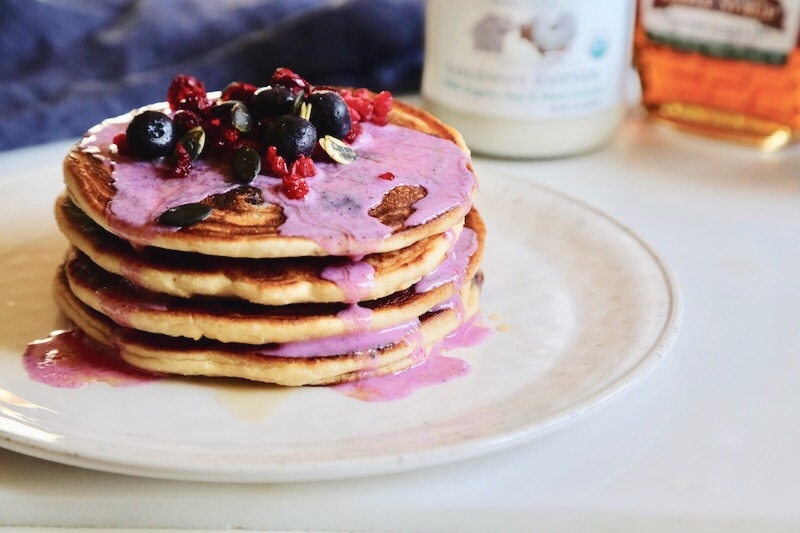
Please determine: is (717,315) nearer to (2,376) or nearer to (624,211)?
(624,211)

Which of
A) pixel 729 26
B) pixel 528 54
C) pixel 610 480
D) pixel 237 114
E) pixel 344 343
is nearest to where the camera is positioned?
pixel 610 480

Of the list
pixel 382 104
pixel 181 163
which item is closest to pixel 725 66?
pixel 382 104

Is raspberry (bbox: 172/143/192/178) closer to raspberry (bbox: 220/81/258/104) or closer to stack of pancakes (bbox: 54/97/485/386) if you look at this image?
stack of pancakes (bbox: 54/97/485/386)

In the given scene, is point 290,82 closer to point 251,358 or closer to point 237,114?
point 237,114

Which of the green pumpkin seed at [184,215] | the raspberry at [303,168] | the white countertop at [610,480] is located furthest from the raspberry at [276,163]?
the white countertop at [610,480]

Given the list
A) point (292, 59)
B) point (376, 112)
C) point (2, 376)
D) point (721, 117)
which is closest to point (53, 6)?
point (292, 59)

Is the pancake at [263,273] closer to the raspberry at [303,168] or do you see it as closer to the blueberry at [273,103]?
the raspberry at [303,168]
